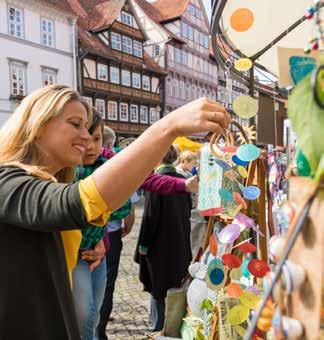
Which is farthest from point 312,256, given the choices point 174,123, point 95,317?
point 95,317

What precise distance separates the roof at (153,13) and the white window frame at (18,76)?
1152cm

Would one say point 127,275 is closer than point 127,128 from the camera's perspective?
Yes

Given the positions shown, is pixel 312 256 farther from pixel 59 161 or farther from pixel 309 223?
pixel 59 161

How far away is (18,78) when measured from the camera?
59.4ft

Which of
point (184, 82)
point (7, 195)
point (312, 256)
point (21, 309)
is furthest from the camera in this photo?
point (184, 82)

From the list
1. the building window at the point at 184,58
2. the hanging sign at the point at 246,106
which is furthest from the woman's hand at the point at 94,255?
the building window at the point at 184,58

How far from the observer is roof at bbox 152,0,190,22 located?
29189 mm

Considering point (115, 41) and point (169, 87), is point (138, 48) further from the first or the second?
point (169, 87)

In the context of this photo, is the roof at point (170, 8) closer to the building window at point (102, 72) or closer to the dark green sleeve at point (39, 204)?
the building window at point (102, 72)

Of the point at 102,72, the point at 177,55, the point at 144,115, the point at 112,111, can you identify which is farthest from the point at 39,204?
the point at 177,55

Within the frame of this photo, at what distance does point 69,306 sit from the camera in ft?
4.12

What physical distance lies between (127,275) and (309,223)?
4494 millimetres

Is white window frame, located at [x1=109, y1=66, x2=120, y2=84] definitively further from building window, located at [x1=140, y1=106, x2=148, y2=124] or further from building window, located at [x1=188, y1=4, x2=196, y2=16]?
building window, located at [x1=188, y1=4, x2=196, y2=16]

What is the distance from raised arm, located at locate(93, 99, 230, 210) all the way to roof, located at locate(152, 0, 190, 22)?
97.8 ft
